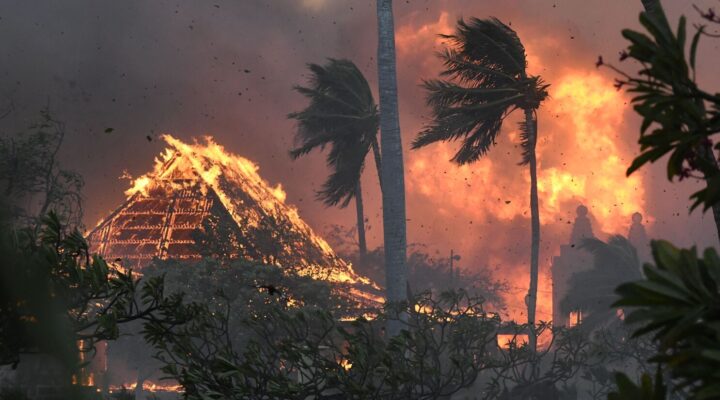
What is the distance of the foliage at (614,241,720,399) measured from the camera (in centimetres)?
260

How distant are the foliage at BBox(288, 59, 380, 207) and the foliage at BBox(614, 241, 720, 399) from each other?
36777 mm

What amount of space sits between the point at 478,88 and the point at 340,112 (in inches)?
511

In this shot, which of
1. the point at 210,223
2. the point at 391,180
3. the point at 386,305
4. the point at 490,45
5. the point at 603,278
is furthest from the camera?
the point at 603,278

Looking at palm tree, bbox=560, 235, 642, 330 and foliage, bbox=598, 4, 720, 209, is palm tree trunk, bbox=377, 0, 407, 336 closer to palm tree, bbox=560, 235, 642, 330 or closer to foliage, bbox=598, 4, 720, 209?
foliage, bbox=598, 4, 720, 209

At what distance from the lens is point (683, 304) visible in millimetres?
2629

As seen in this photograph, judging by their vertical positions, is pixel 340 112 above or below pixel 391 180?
above

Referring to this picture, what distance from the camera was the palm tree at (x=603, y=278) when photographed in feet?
143

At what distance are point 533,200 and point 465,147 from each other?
384 cm

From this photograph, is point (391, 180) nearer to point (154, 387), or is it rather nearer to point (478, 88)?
point (478, 88)

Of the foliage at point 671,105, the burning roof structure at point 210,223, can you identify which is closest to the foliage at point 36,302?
the foliage at point 671,105

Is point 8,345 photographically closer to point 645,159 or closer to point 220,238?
point 645,159

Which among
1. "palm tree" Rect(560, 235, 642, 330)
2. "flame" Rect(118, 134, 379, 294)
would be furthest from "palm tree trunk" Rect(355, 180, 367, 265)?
"palm tree" Rect(560, 235, 642, 330)

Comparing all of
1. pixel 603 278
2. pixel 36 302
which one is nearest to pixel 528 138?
pixel 603 278

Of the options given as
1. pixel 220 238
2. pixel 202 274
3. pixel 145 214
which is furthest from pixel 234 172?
pixel 202 274
